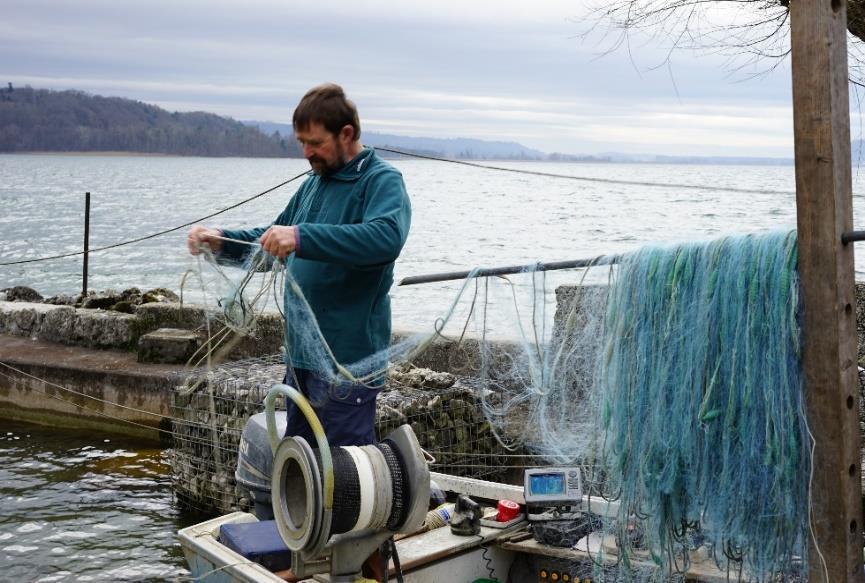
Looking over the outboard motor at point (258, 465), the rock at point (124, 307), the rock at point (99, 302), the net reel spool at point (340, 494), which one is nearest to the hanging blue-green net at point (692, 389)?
the net reel spool at point (340, 494)

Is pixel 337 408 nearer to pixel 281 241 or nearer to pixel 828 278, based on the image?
pixel 281 241

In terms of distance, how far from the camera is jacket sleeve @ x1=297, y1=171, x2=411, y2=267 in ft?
12.1

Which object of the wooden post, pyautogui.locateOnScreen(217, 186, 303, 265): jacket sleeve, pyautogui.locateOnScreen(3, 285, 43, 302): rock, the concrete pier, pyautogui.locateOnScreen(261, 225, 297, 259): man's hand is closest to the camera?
the wooden post

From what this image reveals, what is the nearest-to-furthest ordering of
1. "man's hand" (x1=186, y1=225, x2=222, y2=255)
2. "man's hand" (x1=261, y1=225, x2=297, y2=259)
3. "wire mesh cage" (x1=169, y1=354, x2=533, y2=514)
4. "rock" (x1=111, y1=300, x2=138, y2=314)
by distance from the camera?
"man's hand" (x1=261, y1=225, x2=297, y2=259)
"man's hand" (x1=186, y1=225, x2=222, y2=255)
"wire mesh cage" (x1=169, y1=354, x2=533, y2=514)
"rock" (x1=111, y1=300, x2=138, y2=314)

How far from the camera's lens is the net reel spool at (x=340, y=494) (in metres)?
3.92

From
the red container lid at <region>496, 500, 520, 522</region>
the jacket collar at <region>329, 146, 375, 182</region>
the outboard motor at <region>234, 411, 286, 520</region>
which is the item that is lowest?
the red container lid at <region>496, 500, 520, 522</region>

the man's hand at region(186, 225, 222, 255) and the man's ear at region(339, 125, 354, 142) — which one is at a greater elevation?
the man's ear at region(339, 125, 354, 142)

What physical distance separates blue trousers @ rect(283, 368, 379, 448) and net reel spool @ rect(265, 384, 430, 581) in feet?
0.30

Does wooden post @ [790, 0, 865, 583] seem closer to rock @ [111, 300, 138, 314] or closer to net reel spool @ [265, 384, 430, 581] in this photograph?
net reel spool @ [265, 384, 430, 581]

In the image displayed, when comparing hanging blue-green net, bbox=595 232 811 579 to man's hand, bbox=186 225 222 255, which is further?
man's hand, bbox=186 225 222 255

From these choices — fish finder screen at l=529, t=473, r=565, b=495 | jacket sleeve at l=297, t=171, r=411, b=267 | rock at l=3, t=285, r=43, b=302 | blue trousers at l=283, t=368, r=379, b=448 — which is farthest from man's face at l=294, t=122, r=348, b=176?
rock at l=3, t=285, r=43, b=302

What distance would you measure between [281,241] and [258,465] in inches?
83.3

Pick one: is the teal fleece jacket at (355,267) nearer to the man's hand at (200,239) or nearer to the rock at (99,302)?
the man's hand at (200,239)

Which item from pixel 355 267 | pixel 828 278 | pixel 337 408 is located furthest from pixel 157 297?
pixel 828 278
